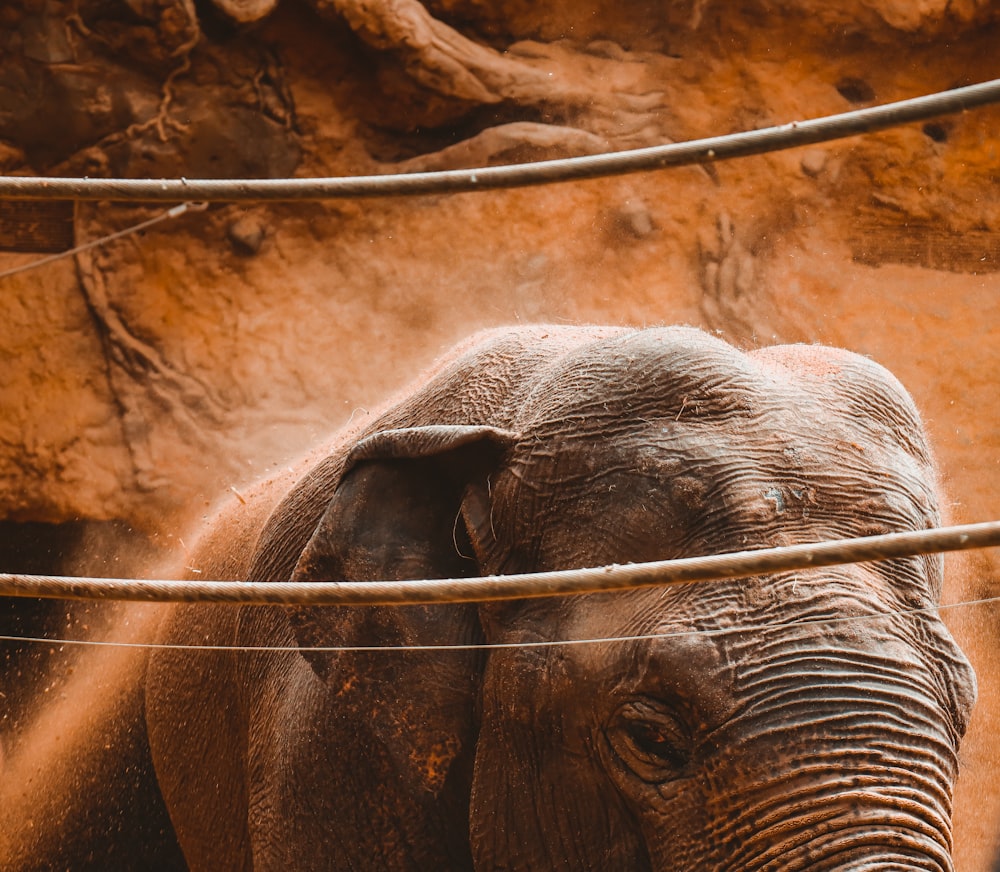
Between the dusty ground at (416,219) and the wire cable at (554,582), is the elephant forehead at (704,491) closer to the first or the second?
the wire cable at (554,582)

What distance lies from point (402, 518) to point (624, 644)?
554 millimetres

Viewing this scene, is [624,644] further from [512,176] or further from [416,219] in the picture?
[416,219]

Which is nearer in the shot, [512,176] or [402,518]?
[512,176]

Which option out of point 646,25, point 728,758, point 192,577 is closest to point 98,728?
point 192,577

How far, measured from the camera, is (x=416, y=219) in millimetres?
6363

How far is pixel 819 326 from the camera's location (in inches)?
230

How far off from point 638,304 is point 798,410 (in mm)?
3882

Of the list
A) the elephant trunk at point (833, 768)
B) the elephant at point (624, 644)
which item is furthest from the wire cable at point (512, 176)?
the elephant trunk at point (833, 768)

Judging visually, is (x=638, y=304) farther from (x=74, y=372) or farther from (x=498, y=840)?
(x=498, y=840)

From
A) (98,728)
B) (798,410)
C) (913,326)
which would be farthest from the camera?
(913,326)

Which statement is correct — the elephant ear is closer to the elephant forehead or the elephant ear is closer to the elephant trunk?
the elephant forehead

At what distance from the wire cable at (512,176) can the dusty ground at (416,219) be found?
157 inches

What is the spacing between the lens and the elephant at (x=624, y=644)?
1931 mm

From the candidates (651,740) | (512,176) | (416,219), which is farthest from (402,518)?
(416,219)
